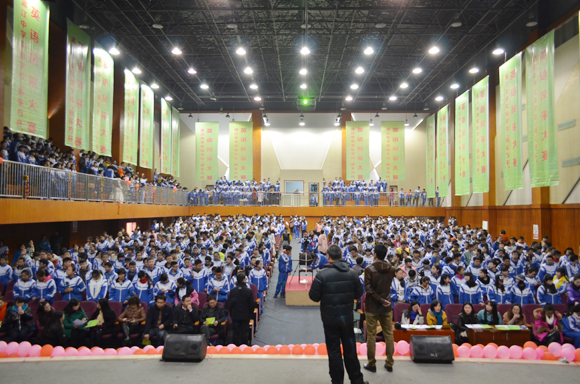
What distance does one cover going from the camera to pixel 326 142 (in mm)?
32531

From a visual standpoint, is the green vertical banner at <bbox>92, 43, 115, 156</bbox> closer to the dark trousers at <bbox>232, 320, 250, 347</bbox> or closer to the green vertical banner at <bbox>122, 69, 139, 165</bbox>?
the green vertical banner at <bbox>122, 69, 139, 165</bbox>

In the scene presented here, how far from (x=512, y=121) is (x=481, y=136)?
3480 mm

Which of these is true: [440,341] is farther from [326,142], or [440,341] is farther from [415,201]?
[326,142]

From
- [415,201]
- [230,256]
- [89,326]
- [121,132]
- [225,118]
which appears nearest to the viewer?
[89,326]

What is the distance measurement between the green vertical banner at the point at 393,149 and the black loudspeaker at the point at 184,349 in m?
24.6

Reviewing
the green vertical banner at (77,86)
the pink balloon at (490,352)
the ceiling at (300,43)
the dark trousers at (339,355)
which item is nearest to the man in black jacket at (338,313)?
the dark trousers at (339,355)

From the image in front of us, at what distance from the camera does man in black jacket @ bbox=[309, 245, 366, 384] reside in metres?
4.20

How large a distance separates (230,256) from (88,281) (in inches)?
127

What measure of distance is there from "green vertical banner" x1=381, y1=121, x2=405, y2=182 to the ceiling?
8.57 feet

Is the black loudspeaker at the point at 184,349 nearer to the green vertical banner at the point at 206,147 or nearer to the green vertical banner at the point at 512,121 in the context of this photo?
the green vertical banner at the point at 512,121

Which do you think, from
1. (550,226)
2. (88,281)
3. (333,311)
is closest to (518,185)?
(550,226)

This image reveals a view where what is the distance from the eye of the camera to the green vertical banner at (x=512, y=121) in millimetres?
15562

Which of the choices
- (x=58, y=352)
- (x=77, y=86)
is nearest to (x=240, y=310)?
(x=58, y=352)

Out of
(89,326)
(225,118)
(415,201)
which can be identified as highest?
(225,118)
